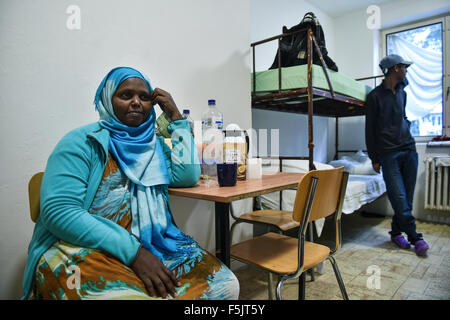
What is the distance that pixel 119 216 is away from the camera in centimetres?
95

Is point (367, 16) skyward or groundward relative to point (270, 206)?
skyward

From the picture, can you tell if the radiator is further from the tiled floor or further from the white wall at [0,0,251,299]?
the white wall at [0,0,251,299]

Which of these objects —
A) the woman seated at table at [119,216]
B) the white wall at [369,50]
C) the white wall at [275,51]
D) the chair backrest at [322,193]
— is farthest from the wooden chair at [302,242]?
the white wall at [369,50]

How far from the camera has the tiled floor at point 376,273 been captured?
1.66 metres

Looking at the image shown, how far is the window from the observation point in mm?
3549

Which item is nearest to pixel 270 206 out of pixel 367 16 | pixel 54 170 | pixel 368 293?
pixel 368 293

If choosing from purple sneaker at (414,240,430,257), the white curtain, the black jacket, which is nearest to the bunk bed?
the black jacket

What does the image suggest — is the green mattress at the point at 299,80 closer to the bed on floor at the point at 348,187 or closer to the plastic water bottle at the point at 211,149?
the bed on floor at the point at 348,187

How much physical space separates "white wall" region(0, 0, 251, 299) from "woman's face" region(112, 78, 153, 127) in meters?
0.37

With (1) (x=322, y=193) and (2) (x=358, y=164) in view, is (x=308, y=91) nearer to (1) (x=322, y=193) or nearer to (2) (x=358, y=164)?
(1) (x=322, y=193)

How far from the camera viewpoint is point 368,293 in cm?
166

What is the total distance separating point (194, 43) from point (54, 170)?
124 cm

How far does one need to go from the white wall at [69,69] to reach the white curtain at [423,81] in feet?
10.5
